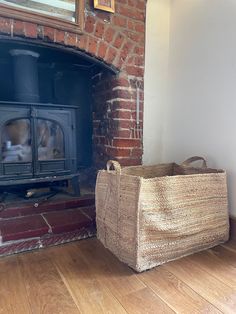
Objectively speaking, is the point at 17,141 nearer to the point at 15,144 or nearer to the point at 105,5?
the point at 15,144

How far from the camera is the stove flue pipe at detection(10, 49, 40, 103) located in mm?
1514

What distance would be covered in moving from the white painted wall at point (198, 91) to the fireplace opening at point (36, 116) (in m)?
0.54

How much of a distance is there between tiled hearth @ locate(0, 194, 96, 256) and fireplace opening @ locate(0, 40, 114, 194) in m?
0.15

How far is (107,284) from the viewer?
0.99 metres

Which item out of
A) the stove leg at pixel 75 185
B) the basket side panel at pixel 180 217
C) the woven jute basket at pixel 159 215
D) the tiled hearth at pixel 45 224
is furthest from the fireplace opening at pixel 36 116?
the basket side panel at pixel 180 217

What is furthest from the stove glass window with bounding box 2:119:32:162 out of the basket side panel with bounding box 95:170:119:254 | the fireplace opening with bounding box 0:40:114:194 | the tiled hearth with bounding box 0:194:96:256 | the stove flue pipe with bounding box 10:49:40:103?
the basket side panel with bounding box 95:170:119:254

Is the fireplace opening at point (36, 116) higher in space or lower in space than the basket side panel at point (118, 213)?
higher

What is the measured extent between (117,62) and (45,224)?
3.63 ft

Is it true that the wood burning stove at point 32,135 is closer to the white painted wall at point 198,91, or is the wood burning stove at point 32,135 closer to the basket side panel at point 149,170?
the basket side panel at point 149,170

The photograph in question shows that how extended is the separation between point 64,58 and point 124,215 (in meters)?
1.21

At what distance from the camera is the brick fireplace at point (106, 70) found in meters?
1.30

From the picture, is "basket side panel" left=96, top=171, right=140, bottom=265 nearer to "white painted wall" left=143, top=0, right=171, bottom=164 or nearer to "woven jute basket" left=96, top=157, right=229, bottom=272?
"woven jute basket" left=96, top=157, right=229, bottom=272

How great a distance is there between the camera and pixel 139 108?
1.71 metres

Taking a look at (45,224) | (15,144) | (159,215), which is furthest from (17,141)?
(159,215)
